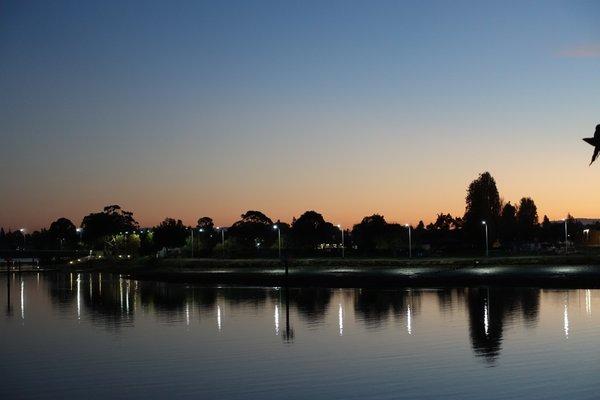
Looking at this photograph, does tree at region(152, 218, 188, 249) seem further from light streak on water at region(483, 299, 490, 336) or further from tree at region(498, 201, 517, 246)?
light streak on water at region(483, 299, 490, 336)

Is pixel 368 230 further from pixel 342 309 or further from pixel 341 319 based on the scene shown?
pixel 341 319

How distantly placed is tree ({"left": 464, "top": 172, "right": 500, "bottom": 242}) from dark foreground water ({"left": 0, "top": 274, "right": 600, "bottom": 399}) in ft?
271

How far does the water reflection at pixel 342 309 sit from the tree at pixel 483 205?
7300 cm

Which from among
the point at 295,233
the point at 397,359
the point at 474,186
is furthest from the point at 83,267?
the point at 397,359

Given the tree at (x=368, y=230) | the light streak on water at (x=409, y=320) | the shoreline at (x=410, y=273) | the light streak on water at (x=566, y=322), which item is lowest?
the light streak on water at (x=566, y=322)

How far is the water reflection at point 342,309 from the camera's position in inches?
1347

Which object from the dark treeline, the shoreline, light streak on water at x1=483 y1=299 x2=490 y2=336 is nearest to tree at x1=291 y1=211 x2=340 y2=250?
the dark treeline

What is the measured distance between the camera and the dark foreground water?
20656mm

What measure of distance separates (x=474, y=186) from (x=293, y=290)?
2980 inches

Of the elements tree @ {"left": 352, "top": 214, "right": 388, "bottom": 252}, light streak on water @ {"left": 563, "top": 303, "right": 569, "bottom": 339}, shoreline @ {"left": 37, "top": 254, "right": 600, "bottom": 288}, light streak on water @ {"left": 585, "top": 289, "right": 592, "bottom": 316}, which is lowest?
light streak on water @ {"left": 585, "top": 289, "right": 592, "bottom": 316}

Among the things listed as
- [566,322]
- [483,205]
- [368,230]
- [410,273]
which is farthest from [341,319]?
[368,230]

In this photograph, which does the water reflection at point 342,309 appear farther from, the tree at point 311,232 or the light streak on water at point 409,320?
the tree at point 311,232

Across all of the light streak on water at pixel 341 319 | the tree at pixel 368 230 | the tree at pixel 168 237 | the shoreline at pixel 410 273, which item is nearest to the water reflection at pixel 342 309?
the light streak on water at pixel 341 319

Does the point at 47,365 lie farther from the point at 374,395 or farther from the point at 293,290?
the point at 293,290
